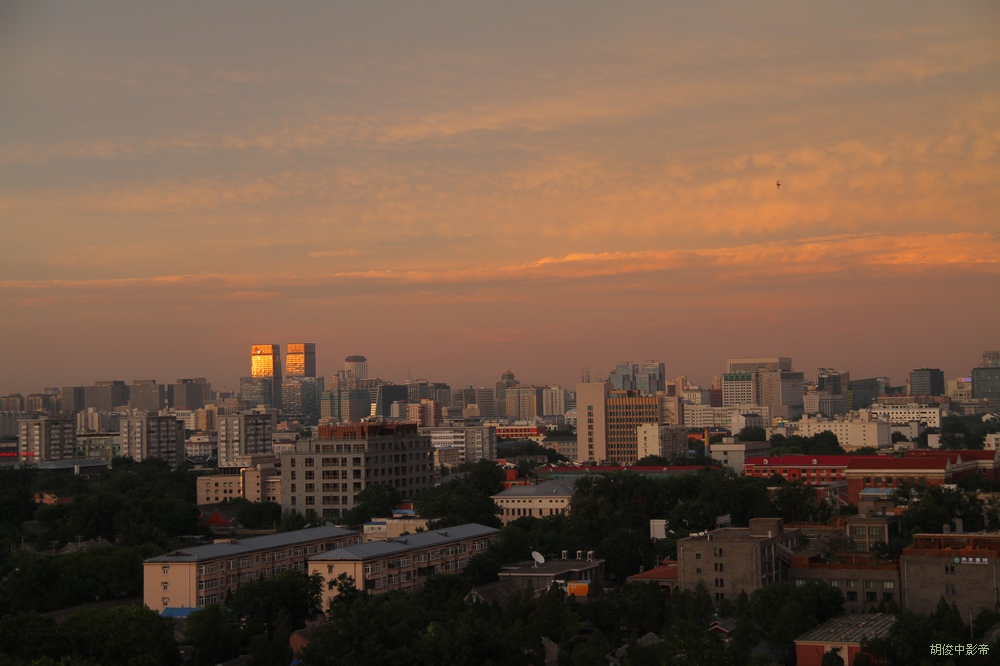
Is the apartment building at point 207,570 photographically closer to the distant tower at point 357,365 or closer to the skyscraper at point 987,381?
the skyscraper at point 987,381

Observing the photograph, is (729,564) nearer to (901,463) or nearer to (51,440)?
(901,463)

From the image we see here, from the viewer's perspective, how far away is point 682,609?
73.4ft

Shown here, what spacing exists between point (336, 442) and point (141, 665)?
2305 centimetres

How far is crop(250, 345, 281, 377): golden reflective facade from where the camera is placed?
15825 centimetres

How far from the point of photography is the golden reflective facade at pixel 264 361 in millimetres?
158250

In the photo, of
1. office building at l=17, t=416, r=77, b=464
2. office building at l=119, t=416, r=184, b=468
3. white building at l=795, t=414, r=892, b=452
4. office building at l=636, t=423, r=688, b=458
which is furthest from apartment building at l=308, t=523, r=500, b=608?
office building at l=17, t=416, r=77, b=464

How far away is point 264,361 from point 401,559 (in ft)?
447

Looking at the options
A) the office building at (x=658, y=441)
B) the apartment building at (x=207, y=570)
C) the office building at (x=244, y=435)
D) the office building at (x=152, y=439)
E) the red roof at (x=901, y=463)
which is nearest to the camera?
the apartment building at (x=207, y=570)

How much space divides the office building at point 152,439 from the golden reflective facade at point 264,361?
80.7 metres

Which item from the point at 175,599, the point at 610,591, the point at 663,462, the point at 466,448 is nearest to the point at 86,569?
the point at 175,599

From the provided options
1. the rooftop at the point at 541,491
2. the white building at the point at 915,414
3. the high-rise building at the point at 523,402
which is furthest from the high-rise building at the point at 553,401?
the rooftop at the point at 541,491

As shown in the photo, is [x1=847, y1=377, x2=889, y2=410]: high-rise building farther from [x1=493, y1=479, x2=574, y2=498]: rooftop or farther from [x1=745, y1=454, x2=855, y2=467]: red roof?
[x1=493, y1=479, x2=574, y2=498]: rooftop

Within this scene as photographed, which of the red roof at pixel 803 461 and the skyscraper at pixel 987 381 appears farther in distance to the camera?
the skyscraper at pixel 987 381

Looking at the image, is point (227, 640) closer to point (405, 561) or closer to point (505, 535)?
point (405, 561)
